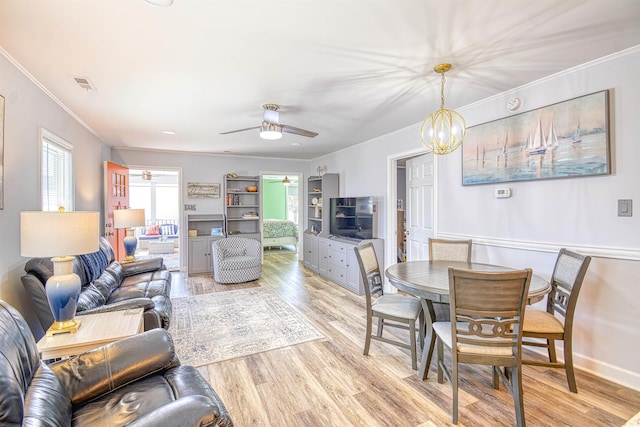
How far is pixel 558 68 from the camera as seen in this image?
242 cm

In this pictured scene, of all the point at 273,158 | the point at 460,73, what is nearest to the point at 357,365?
the point at 460,73

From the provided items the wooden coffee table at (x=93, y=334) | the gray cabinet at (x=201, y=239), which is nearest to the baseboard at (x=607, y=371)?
the wooden coffee table at (x=93, y=334)

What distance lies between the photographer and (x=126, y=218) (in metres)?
4.34

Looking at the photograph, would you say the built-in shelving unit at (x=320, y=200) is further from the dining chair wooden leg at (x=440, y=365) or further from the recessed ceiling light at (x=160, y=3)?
the recessed ceiling light at (x=160, y=3)

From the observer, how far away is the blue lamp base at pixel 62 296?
1.82 meters

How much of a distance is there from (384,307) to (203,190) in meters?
4.89

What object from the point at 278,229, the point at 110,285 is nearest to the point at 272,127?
the point at 110,285

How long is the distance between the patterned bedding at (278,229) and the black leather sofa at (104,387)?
645 cm

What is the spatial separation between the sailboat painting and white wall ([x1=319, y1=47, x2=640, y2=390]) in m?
0.06

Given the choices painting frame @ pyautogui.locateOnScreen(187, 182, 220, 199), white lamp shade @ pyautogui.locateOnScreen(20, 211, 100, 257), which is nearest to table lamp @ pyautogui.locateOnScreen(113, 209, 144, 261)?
painting frame @ pyautogui.locateOnScreen(187, 182, 220, 199)

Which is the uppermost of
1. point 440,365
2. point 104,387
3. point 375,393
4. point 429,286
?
point 429,286

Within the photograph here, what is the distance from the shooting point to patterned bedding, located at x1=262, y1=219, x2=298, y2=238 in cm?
819

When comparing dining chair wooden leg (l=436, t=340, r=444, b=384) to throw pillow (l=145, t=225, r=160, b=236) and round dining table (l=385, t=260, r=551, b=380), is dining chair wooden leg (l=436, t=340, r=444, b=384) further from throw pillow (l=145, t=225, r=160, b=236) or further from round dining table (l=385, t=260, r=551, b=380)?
throw pillow (l=145, t=225, r=160, b=236)

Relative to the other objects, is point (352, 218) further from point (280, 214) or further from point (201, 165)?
point (280, 214)
